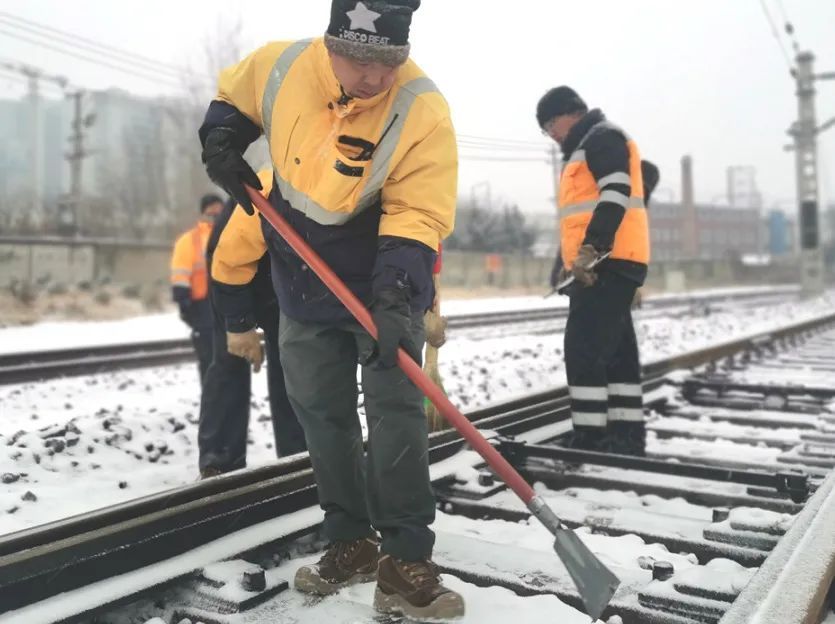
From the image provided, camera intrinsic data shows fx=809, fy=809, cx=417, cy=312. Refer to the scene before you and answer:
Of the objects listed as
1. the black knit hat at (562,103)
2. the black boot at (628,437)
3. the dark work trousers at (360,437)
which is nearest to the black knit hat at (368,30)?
the dark work trousers at (360,437)

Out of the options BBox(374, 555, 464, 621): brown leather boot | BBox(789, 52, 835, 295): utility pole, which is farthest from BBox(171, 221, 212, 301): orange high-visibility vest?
BBox(789, 52, 835, 295): utility pole

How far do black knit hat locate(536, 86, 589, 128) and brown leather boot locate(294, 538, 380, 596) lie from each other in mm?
2886

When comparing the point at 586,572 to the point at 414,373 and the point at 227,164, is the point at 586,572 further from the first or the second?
the point at 227,164

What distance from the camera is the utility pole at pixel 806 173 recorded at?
91.0ft

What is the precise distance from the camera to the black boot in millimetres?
4695

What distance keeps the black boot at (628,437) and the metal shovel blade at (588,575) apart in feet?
7.83

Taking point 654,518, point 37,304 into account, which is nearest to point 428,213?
point 654,518

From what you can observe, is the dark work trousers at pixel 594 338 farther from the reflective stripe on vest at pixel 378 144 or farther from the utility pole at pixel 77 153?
the utility pole at pixel 77 153

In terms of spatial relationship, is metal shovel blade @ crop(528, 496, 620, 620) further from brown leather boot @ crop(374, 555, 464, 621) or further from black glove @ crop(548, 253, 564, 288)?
black glove @ crop(548, 253, 564, 288)

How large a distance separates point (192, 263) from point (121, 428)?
2.23 m

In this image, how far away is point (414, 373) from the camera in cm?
245

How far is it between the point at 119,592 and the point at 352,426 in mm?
901

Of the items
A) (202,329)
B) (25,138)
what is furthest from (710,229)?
(202,329)

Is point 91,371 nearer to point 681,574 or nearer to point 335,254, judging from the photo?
point 335,254
